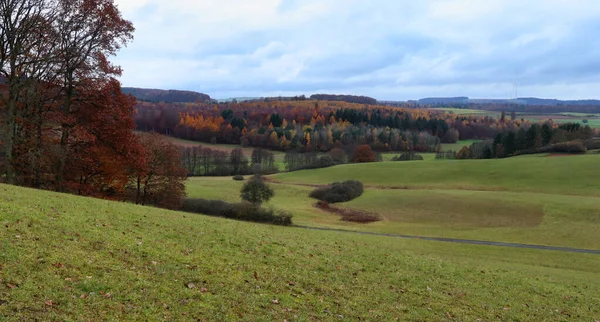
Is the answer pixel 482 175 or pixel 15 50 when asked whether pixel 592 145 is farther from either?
pixel 15 50

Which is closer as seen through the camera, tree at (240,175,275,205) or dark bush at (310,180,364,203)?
tree at (240,175,275,205)

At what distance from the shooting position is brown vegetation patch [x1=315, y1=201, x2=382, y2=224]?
1844 inches

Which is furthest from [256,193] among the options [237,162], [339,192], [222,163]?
[222,163]

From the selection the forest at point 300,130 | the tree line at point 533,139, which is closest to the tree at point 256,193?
the forest at point 300,130

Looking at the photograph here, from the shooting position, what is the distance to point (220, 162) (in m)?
105

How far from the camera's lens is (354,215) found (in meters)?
49.6

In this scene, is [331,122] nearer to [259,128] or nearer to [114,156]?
[259,128]

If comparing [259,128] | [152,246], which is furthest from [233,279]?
[259,128]

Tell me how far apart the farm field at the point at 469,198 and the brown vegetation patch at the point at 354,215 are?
1443 mm

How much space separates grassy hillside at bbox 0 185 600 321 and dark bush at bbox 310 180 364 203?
4225 centimetres

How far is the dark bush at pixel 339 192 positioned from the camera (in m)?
61.9

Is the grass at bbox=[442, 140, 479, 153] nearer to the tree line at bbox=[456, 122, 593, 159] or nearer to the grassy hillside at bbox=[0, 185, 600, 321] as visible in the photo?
the tree line at bbox=[456, 122, 593, 159]

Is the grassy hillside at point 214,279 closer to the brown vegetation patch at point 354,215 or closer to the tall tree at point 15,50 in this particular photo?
the tall tree at point 15,50

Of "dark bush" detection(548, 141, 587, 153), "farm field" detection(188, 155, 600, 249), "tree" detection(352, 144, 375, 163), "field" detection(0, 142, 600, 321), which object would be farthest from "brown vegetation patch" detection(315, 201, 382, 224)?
"dark bush" detection(548, 141, 587, 153)
